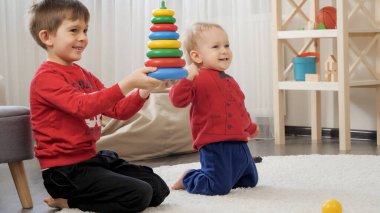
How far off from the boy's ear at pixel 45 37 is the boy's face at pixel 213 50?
46 centimetres

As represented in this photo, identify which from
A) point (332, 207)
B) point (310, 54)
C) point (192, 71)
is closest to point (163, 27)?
point (192, 71)

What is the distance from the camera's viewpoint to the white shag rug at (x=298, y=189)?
69.6 inches

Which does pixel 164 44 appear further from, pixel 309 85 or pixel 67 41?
pixel 309 85

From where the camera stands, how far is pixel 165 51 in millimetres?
1640

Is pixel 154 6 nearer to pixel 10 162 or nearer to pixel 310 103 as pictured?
pixel 310 103

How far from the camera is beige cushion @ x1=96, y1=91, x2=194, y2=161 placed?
2770mm

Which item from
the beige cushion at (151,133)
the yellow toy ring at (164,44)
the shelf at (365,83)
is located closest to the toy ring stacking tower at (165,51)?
the yellow toy ring at (164,44)

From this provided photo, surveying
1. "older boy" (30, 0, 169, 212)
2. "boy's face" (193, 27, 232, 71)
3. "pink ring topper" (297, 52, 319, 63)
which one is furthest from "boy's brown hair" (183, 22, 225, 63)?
"pink ring topper" (297, 52, 319, 63)

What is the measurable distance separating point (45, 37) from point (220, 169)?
2.16 feet

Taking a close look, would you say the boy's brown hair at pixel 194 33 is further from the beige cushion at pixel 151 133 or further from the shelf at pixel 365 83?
the shelf at pixel 365 83

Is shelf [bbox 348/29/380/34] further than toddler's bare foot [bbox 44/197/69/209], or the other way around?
shelf [bbox 348/29/380/34]

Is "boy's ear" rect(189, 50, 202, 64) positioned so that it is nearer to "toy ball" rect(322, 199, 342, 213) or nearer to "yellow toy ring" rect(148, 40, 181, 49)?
"yellow toy ring" rect(148, 40, 181, 49)

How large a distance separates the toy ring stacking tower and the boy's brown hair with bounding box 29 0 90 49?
0.28 m

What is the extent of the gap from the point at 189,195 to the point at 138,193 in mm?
255
